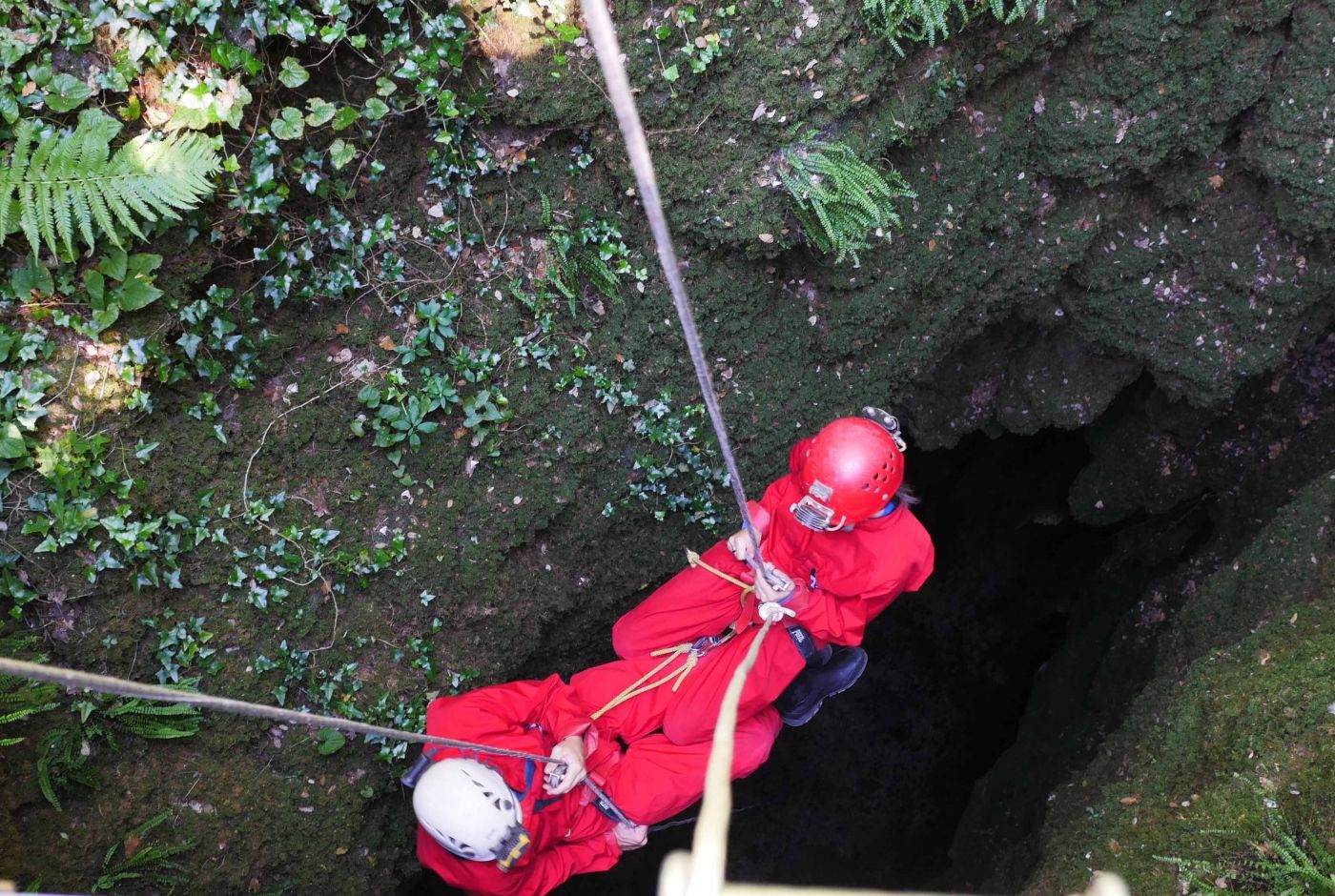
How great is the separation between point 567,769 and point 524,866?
479mm

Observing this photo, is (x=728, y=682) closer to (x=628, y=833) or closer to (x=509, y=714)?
(x=628, y=833)

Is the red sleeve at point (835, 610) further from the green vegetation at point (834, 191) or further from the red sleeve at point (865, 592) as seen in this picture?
the green vegetation at point (834, 191)

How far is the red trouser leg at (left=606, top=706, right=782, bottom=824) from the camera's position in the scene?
160 inches

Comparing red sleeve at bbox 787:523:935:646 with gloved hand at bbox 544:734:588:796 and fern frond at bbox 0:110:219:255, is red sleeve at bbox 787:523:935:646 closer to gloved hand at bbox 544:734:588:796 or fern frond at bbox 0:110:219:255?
gloved hand at bbox 544:734:588:796

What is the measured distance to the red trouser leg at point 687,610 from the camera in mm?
4195

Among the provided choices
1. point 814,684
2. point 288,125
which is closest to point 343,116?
point 288,125

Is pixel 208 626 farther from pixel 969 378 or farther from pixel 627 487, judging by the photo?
pixel 969 378

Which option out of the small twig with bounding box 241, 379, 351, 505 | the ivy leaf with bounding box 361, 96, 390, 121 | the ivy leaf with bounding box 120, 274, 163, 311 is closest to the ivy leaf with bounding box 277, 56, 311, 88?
the ivy leaf with bounding box 361, 96, 390, 121

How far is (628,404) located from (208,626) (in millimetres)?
2250

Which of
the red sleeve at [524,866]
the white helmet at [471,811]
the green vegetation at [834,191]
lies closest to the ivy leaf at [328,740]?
the red sleeve at [524,866]

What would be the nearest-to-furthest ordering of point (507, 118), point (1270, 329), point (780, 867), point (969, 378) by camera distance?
point (507, 118) → point (1270, 329) → point (969, 378) → point (780, 867)

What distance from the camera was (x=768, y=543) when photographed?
410 centimetres

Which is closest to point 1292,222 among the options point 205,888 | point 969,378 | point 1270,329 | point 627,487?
point 1270,329

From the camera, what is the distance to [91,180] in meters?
3.38
